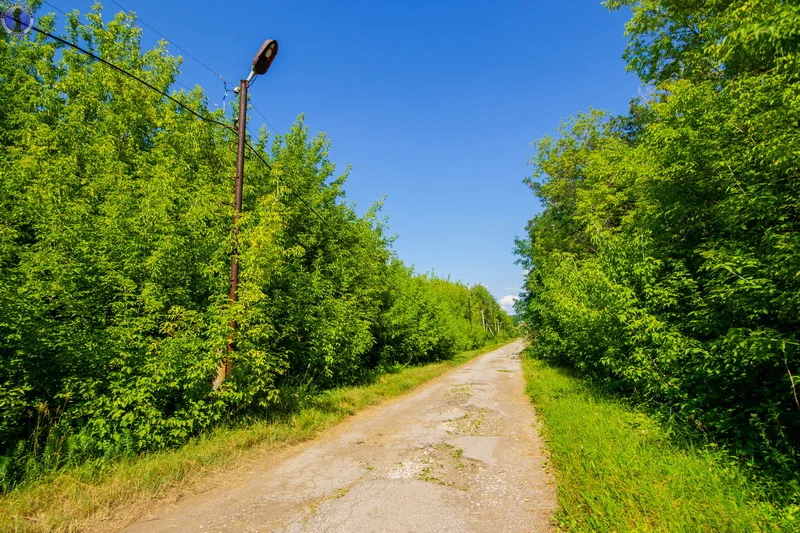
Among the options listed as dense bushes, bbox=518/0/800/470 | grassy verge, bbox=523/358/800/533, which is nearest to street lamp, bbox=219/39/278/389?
grassy verge, bbox=523/358/800/533

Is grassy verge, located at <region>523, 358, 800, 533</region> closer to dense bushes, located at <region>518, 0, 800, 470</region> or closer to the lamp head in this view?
dense bushes, located at <region>518, 0, 800, 470</region>

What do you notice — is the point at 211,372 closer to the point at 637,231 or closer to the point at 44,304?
the point at 44,304

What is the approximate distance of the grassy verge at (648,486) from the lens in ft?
10.1

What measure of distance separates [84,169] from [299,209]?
20.6ft

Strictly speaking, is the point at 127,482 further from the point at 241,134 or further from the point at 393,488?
the point at 241,134

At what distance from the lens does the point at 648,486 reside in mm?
3689

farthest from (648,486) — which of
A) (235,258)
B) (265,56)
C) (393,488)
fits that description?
(265,56)

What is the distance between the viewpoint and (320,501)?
434 centimetres

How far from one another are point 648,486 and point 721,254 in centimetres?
299

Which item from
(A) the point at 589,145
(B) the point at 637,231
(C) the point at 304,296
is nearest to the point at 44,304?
(C) the point at 304,296

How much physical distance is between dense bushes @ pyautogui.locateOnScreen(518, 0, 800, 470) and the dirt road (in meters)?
2.63

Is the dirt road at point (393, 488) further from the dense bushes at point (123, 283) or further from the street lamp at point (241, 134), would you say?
the street lamp at point (241, 134)

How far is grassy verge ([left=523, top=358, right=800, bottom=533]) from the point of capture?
10.1 ft

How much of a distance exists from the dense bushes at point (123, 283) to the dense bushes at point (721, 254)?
7094 millimetres
